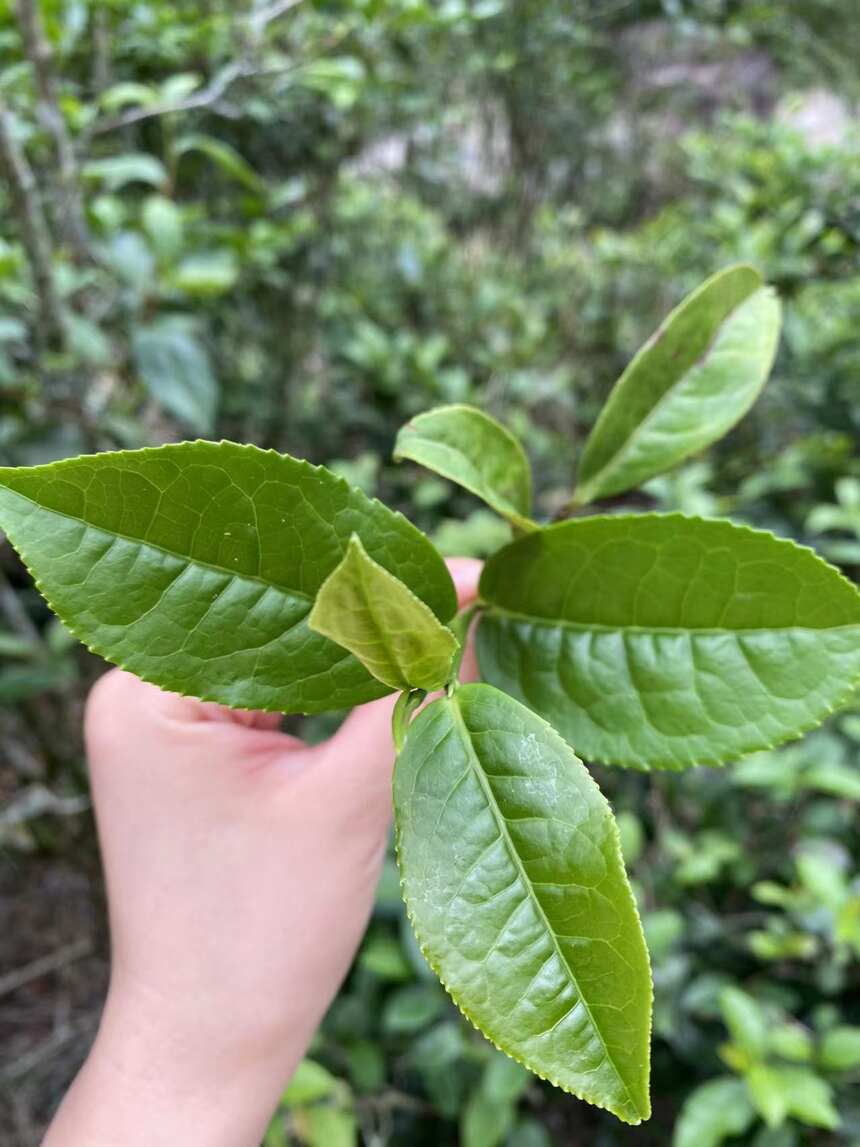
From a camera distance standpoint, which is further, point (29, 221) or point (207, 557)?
point (29, 221)

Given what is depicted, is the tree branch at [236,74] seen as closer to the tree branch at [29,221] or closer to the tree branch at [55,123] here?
the tree branch at [55,123]

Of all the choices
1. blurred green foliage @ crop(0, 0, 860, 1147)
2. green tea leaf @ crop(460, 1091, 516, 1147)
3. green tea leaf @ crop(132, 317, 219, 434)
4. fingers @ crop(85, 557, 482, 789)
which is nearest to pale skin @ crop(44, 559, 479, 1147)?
fingers @ crop(85, 557, 482, 789)

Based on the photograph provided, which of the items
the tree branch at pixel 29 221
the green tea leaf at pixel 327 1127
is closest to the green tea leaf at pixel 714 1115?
the green tea leaf at pixel 327 1127

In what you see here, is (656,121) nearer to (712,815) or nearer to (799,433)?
(799,433)

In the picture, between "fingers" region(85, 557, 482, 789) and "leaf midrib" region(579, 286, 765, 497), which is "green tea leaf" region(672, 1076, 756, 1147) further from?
"leaf midrib" region(579, 286, 765, 497)

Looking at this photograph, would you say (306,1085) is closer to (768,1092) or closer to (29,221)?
(768,1092)

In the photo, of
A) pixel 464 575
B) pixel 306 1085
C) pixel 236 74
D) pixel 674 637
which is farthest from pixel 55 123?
pixel 306 1085

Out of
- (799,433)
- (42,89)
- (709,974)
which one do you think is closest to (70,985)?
(709,974)
